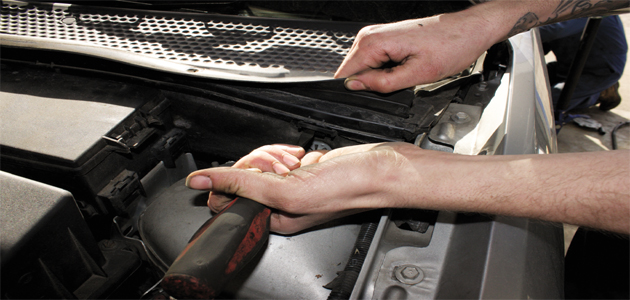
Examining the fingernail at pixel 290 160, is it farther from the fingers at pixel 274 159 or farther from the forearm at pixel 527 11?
the forearm at pixel 527 11

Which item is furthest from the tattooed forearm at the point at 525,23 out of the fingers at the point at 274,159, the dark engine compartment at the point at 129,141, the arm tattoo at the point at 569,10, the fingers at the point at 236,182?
the fingers at the point at 236,182

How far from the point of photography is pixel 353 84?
0.88 metres

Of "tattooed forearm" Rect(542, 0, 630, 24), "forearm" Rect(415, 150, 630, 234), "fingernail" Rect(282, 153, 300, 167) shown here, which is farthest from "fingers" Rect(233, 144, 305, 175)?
"tattooed forearm" Rect(542, 0, 630, 24)

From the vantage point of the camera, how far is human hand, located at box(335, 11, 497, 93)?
0.90m

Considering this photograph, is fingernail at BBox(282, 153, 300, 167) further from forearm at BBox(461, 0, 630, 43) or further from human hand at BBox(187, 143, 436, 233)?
forearm at BBox(461, 0, 630, 43)

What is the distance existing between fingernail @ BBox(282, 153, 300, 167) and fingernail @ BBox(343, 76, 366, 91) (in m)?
0.22

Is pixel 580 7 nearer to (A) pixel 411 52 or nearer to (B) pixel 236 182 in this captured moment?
(A) pixel 411 52

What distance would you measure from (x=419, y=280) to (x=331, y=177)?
228mm

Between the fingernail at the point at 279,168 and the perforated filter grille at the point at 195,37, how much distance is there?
0.93 ft

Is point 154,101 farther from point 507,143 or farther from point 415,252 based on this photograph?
point 507,143

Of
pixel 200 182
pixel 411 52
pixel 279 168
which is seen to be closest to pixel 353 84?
pixel 411 52

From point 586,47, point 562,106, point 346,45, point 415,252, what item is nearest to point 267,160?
point 415,252

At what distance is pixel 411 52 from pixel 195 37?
671 mm

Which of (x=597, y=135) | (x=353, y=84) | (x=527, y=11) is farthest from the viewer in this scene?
(x=597, y=135)
